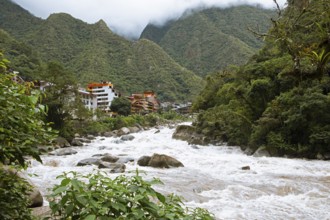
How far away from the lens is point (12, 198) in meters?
2.57

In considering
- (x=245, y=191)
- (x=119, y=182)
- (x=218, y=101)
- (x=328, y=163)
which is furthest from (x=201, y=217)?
(x=218, y=101)

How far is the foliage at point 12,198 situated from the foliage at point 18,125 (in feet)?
1.13

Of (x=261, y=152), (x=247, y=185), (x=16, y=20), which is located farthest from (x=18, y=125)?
(x=16, y=20)

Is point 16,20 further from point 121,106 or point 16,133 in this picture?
point 16,133

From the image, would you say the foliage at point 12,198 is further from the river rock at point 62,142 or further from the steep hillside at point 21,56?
the steep hillside at point 21,56

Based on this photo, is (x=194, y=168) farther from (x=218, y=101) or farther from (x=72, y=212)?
(x=218, y=101)

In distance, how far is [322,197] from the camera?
960cm

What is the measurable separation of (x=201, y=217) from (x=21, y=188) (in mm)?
1710

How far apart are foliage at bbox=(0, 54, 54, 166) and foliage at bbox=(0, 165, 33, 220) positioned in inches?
13.6

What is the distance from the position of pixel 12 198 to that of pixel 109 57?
94.4 metres

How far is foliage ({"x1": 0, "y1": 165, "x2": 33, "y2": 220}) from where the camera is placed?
7.93 ft

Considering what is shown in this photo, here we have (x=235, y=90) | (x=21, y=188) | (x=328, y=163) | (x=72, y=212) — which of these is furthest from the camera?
(x=235, y=90)

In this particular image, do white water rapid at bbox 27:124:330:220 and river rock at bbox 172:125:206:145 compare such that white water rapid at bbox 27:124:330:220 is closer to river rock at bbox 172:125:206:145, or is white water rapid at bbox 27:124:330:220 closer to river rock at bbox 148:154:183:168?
river rock at bbox 148:154:183:168

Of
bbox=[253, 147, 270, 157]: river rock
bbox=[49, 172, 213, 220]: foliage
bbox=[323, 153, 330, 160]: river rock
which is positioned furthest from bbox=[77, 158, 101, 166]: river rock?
bbox=[323, 153, 330, 160]: river rock
